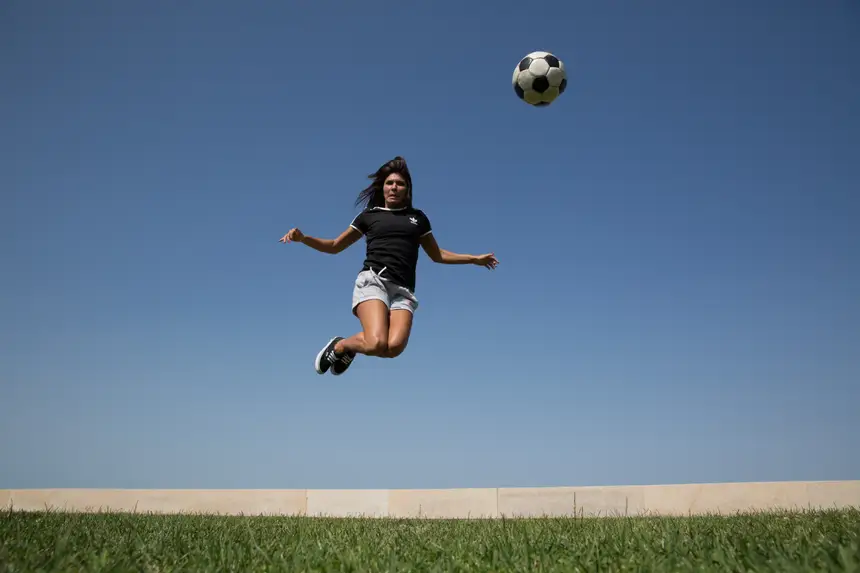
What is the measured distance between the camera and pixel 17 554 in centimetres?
354

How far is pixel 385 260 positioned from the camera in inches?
313

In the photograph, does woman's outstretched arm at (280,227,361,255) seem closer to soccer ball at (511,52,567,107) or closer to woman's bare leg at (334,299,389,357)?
woman's bare leg at (334,299,389,357)

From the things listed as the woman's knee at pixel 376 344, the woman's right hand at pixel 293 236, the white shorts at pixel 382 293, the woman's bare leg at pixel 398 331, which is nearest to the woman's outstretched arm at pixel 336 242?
the woman's right hand at pixel 293 236

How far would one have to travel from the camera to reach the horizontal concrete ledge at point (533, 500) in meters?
12.0

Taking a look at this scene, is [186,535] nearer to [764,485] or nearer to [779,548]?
[779,548]

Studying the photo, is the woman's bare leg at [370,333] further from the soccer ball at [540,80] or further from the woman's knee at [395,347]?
the soccer ball at [540,80]

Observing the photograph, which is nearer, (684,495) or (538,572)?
(538,572)

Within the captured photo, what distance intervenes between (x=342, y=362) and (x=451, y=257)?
2014 mm

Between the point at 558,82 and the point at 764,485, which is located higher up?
the point at 558,82

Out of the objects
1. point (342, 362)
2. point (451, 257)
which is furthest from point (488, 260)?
point (342, 362)

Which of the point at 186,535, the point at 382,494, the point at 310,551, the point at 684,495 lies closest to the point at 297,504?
the point at 382,494

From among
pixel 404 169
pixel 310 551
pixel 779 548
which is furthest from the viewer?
pixel 404 169

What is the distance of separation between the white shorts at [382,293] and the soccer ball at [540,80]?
323 centimetres

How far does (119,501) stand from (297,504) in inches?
140
